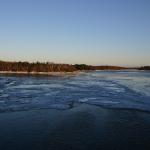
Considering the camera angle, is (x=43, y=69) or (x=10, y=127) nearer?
(x=10, y=127)

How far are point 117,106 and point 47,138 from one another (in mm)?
7766

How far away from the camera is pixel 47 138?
991cm

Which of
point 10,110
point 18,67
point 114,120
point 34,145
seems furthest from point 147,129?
point 18,67

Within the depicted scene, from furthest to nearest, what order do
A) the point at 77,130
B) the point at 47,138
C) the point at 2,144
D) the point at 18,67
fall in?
the point at 18,67 → the point at 77,130 → the point at 47,138 → the point at 2,144

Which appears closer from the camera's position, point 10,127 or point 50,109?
point 10,127

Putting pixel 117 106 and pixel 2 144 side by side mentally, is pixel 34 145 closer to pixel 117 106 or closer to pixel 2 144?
pixel 2 144

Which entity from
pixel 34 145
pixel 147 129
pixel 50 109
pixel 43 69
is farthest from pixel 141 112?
pixel 43 69

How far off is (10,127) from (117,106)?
24.8 ft

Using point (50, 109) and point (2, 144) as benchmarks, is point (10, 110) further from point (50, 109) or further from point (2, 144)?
point (2, 144)

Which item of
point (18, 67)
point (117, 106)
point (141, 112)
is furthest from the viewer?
point (18, 67)

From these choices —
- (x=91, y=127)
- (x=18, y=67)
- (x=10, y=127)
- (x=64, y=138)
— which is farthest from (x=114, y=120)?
(x=18, y=67)

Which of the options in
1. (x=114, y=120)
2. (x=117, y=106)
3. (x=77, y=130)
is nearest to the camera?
(x=77, y=130)

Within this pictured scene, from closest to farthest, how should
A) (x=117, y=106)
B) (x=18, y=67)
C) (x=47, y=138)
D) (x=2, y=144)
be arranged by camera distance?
(x=2, y=144)
(x=47, y=138)
(x=117, y=106)
(x=18, y=67)

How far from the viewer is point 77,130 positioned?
11.1 metres
